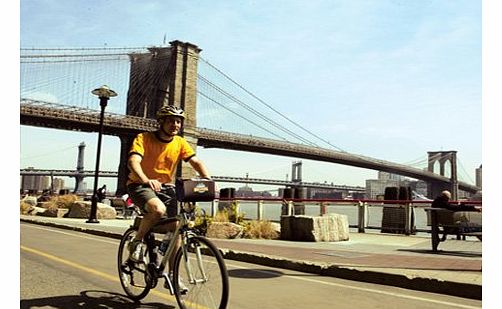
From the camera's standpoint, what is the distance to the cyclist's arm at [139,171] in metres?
4.09

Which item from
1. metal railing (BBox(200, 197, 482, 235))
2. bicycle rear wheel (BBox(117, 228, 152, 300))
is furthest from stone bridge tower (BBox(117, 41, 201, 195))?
bicycle rear wheel (BBox(117, 228, 152, 300))

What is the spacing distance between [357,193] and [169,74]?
3054cm

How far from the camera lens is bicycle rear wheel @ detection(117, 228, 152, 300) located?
4.55m

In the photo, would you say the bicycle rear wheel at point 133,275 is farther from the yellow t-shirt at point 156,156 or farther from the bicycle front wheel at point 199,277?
the yellow t-shirt at point 156,156

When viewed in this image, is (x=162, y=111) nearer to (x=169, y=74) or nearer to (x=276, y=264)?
(x=276, y=264)

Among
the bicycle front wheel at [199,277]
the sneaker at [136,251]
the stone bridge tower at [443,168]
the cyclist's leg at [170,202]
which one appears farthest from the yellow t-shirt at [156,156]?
the stone bridge tower at [443,168]

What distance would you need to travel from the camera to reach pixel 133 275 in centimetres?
475

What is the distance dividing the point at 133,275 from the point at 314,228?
7063mm

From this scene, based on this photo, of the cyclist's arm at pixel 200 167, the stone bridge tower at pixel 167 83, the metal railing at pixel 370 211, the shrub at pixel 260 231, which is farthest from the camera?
the stone bridge tower at pixel 167 83

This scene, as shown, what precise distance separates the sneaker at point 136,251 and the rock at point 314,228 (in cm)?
708

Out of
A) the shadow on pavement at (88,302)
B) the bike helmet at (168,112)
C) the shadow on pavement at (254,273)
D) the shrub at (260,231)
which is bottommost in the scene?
the shrub at (260,231)

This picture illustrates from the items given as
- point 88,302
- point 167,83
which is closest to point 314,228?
Result: point 88,302

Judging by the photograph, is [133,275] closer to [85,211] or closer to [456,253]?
[456,253]

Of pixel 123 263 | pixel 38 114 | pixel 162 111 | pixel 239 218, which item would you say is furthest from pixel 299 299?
pixel 38 114
